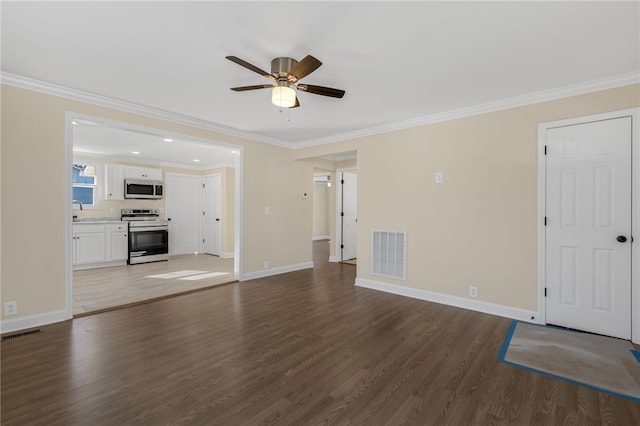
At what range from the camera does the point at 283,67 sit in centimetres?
250

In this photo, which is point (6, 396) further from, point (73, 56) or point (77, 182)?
point (77, 182)

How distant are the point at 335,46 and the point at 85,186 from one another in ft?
22.9

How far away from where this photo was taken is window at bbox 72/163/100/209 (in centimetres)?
653

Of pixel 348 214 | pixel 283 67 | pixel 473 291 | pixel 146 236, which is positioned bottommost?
pixel 473 291

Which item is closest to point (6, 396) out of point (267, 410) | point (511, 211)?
point (267, 410)

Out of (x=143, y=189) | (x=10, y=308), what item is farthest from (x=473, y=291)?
(x=143, y=189)

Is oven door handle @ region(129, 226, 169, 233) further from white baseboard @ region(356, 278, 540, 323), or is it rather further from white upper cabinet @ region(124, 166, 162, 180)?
white baseboard @ region(356, 278, 540, 323)

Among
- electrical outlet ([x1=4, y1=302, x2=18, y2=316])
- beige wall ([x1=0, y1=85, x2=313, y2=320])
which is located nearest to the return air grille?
beige wall ([x1=0, y1=85, x2=313, y2=320])

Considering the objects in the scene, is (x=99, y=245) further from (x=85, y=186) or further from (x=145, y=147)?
(x=145, y=147)

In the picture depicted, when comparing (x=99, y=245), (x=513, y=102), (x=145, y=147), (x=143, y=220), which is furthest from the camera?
(x=143, y=220)

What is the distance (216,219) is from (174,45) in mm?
6212

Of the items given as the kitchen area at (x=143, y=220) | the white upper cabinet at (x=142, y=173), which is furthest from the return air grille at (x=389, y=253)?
the white upper cabinet at (x=142, y=173)

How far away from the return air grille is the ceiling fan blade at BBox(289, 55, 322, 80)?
2.80 metres

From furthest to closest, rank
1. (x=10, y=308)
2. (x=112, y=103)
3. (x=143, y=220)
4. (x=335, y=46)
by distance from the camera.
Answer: (x=143, y=220) < (x=112, y=103) < (x=10, y=308) < (x=335, y=46)
